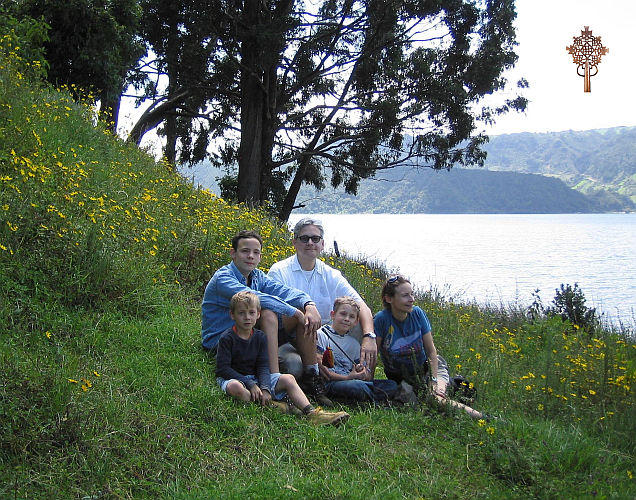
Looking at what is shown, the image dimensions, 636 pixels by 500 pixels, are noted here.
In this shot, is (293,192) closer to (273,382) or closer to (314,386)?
(314,386)

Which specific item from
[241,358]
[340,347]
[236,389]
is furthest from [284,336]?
[236,389]

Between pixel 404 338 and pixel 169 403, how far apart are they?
1.91 meters

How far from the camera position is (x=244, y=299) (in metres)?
4.31

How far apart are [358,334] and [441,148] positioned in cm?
1305

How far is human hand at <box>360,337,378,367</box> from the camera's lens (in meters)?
4.75

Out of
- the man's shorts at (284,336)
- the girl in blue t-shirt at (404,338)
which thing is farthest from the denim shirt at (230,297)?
the girl in blue t-shirt at (404,338)

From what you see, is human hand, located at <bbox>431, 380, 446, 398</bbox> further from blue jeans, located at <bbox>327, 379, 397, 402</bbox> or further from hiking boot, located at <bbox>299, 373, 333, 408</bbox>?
hiking boot, located at <bbox>299, 373, 333, 408</bbox>

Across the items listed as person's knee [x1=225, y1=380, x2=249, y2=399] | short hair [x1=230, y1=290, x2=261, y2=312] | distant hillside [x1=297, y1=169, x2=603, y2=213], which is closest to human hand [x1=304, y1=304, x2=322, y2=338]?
short hair [x1=230, y1=290, x2=261, y2=312]

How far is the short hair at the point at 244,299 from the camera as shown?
4.31m

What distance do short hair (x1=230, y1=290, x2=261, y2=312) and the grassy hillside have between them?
1.95ft

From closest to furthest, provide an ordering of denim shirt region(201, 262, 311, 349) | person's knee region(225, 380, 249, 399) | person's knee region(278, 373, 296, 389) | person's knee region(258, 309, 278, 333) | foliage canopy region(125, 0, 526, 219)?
1. person's knee region(225, 380, 249, 399)
2. person's knee region(278, 373, 296, 389)
3. person's knee region(258, 309, 278, 333)
4. denim shirt region(201, 262, 311, 349)
5. foliage canopy region(125, 0, 526, 219)

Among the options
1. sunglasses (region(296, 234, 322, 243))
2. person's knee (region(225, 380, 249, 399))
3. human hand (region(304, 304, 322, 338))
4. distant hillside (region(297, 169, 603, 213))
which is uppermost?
distant hillside (region(297, 169, 603, 213))

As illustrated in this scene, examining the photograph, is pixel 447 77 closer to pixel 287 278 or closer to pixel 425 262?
pixel 287 278

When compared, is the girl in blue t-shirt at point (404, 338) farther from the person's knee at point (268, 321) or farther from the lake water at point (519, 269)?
the lake water at point (519, 269)
